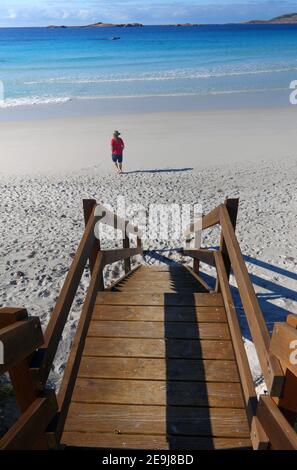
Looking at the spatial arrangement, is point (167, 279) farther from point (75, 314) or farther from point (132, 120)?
point (132, 120)

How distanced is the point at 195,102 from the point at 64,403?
25199mm

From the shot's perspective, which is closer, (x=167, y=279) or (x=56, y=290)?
(x=167, y=279)

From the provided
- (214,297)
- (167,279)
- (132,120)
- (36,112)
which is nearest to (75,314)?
(167,279)

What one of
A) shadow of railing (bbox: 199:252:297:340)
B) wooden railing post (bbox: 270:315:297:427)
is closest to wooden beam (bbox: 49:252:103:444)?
wooden railing post (bbox: 270:315:297:427)

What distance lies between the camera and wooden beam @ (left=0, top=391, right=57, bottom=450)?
190 cm

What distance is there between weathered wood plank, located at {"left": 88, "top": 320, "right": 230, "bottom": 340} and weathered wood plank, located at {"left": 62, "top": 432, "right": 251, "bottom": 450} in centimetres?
101

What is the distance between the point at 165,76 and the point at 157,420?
3752 centimetres

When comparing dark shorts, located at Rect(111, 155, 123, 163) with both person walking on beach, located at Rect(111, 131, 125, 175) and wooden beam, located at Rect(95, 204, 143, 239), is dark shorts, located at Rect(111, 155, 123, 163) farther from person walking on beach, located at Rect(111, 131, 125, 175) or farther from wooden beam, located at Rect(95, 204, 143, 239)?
wooden beam, located at Rect(95, 204, 143, 239)

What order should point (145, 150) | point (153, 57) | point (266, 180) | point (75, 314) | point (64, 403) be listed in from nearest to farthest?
1. point (64, 403)
2. point (75, 314)
3. point (266, 180)
4. point (145, 150)
5. point (153, 57)

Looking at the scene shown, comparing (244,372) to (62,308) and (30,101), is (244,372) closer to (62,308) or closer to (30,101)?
(62,308)

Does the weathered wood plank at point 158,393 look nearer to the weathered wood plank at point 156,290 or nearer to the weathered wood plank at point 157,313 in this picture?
the weathered wood plank at point 157,313

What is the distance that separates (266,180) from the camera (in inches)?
525

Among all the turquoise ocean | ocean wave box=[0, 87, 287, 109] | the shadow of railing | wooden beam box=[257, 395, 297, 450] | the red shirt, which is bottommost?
the shadow of railing

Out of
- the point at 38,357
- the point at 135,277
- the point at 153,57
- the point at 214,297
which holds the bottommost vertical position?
the point at 135,277
